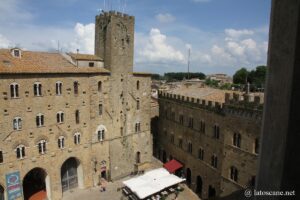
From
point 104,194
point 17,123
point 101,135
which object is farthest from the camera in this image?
point 101,135

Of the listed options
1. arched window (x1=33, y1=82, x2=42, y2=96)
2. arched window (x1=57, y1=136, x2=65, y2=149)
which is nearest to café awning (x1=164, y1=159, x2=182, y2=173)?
arched window (x1=57, y1=136, x2=65, y2=149)

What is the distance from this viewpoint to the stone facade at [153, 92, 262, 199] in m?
19.8

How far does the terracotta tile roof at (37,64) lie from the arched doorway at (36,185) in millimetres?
10076

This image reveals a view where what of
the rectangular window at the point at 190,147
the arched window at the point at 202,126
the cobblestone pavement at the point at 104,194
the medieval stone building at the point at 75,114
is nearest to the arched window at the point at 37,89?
the medieval stone building at the point at 75,114

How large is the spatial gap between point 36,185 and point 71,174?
12.2 feet

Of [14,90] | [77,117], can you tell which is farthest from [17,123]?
[77,117]

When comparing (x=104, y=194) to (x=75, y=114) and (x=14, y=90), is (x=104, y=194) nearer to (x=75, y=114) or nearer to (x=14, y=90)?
(x=75, y=114)

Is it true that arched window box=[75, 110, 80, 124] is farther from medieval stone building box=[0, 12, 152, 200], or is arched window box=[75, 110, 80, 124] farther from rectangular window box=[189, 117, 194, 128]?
rectangular window box=[189, 117, 194, 128]

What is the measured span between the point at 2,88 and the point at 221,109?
19704mm

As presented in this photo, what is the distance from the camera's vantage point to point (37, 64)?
76.0 ft

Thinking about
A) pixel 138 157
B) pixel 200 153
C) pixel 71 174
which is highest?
pixel 200 153

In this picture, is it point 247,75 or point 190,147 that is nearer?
point 190,147

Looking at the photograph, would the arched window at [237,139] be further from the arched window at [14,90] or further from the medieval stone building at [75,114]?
the arched window at [14,90]

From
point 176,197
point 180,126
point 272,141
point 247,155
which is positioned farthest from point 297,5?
point 180,126
